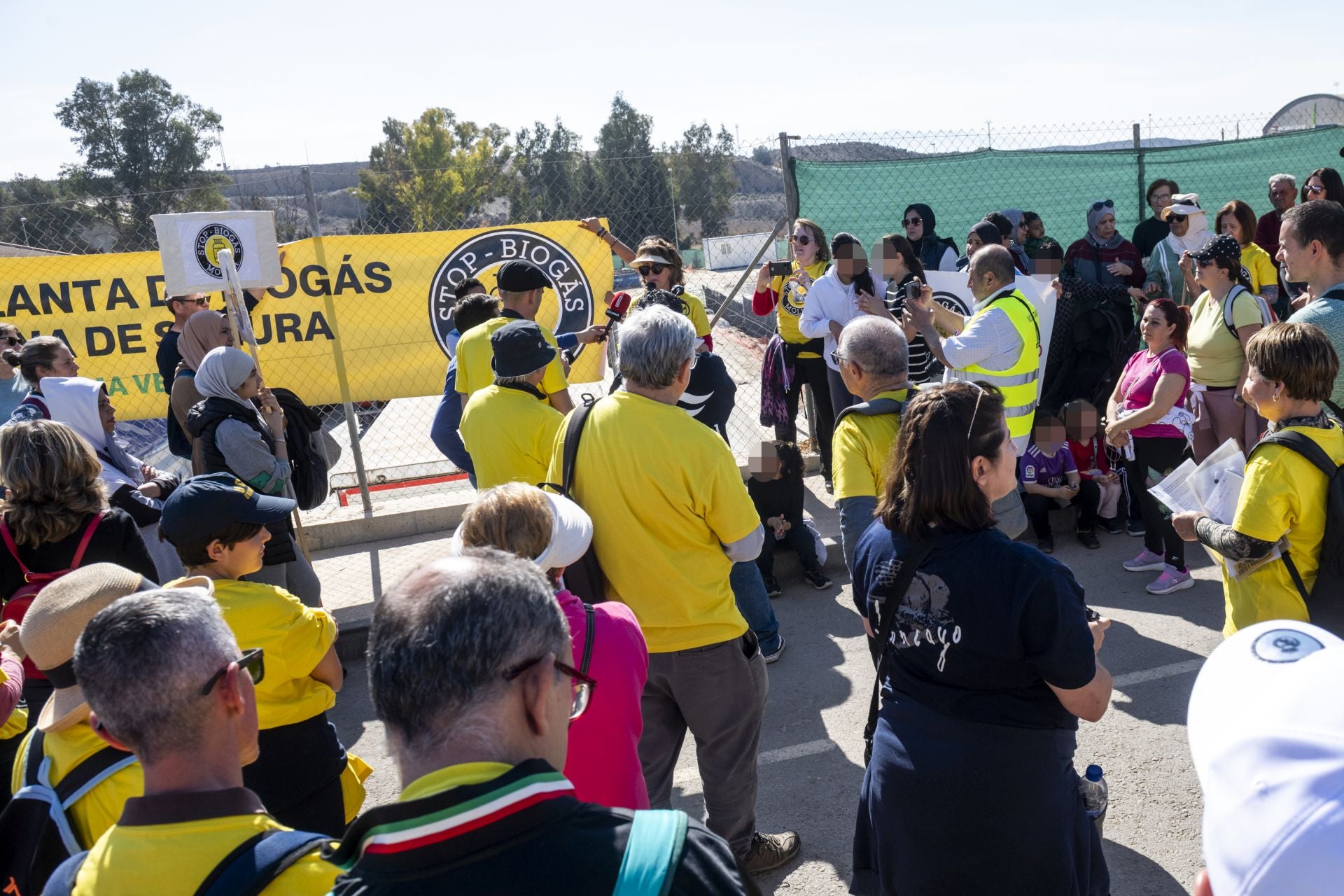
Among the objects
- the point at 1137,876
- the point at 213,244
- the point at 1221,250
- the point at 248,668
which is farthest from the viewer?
the point at 213,244

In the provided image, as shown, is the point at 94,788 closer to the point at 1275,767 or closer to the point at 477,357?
the point at 1275,767

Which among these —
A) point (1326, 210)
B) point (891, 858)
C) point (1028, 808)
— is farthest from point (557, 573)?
point (1326, 210)

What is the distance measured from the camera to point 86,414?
4820 millimetres

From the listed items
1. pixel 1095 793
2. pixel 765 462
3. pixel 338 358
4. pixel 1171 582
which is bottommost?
pixel 1171 582

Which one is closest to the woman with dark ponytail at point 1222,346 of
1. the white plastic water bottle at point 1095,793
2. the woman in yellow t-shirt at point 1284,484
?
the woman in yellow t-shirt at point 1284,484

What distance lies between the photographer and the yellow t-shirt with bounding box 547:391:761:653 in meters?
2.96

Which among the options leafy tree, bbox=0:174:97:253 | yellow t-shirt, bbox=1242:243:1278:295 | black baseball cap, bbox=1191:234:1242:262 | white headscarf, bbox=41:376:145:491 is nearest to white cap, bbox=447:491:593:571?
white headscarf, bbox=41:376:145:491

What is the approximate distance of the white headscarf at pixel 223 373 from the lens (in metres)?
4.38

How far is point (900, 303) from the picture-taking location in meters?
6.45

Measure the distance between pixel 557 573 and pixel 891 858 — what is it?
1.07 meters

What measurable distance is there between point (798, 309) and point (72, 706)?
5742 mm

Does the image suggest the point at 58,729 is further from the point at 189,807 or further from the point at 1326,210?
the point at 1326,210

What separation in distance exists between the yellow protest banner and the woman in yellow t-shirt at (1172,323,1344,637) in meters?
4.93

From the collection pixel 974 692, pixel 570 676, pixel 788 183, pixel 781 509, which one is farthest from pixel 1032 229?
pixel 570 676
